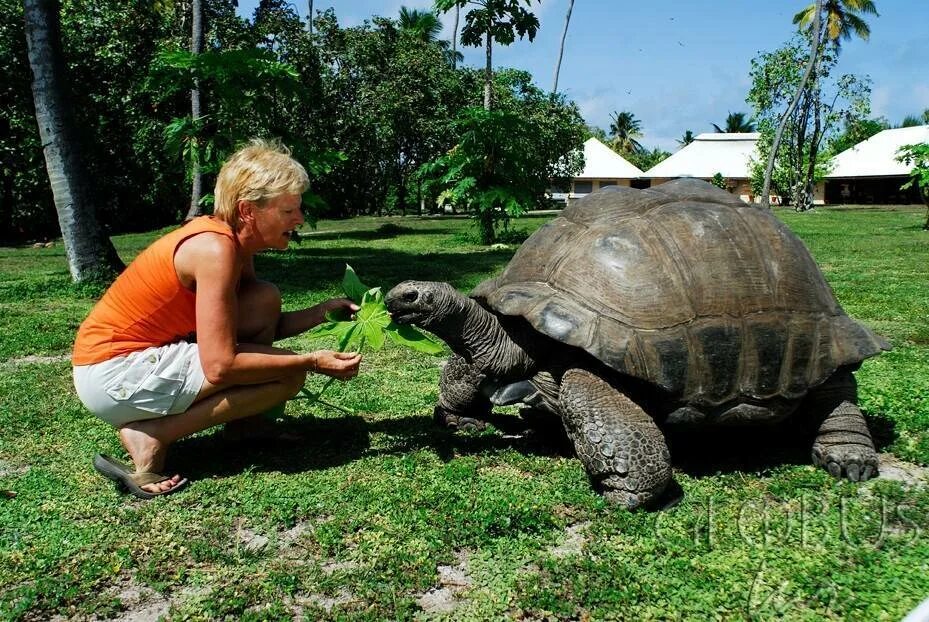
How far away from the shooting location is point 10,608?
2137 millimetres

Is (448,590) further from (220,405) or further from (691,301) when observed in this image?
(691,301)

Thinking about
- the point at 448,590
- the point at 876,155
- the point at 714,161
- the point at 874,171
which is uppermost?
the point at 714,161

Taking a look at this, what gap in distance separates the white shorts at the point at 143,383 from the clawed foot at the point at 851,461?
2.58m

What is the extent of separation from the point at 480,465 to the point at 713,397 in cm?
103

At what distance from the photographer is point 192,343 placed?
9.80 ft

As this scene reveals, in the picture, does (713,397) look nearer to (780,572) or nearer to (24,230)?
(780,572)

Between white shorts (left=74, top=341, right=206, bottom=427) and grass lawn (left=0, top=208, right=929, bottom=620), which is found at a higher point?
Result: white shorts (left=74, top=341, right=206, bottom=427)

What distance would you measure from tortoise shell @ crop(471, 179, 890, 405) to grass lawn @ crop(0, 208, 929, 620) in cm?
50

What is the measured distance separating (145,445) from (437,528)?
1228 millimetres

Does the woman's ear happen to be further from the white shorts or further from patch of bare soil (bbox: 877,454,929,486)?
patch of bare soil (bbox: 877,454,929,486)

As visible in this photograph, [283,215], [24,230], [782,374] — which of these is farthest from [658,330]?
[24,230]

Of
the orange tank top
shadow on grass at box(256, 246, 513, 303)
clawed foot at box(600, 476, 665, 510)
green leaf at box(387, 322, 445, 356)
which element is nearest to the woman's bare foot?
the orange tank top

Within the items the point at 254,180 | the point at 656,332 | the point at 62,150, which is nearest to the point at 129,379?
the point at 254,180

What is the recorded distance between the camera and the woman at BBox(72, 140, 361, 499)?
2707mm
